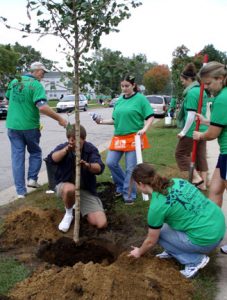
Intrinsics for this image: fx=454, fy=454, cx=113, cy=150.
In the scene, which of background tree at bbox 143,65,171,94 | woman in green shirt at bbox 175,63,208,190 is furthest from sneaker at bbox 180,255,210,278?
background tree at bbox 143,65,171,94

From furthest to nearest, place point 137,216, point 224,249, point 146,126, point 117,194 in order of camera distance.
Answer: point 117,194, point 146,126, point 137,216, point 224,249

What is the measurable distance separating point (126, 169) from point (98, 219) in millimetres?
1278

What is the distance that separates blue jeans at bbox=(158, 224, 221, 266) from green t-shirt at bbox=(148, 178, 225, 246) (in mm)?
52

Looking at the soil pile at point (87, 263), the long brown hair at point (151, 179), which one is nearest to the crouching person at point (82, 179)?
the soil pile at point (87, 263)

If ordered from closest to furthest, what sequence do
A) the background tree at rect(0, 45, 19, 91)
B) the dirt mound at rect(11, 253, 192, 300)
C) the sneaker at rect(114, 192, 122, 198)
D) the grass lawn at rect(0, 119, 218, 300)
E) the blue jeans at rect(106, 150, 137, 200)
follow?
the dirt mound at rect(11, 253, 192, 300) < the grass lawn at rect(0, 119, 218, 300) < the background tree at rect(0, 45, 19, 91) < the blue jeans at rect(106, 150, 137, 200) < the sneaker at rect(114, 192, 122, 198)

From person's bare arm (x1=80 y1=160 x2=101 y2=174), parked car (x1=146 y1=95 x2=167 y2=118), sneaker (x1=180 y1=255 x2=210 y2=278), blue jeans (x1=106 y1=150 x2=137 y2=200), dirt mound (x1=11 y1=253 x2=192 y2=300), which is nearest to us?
dirt mound (x1=11 y1=253 x2=192 y2=300)

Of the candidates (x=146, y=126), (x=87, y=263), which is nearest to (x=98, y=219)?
(x=87, y=263)

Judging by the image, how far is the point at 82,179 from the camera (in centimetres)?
486

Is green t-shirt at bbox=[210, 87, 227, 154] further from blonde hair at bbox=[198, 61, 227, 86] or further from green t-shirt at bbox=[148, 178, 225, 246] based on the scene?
green t-shirt at bbox=[148, 178, 225, 246]

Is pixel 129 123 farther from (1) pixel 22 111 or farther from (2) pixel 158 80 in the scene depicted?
(2) pixel 158 80

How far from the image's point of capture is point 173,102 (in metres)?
19.7

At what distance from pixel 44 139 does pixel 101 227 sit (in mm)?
11058

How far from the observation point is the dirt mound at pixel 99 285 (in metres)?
3.13

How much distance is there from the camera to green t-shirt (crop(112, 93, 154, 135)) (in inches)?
228
